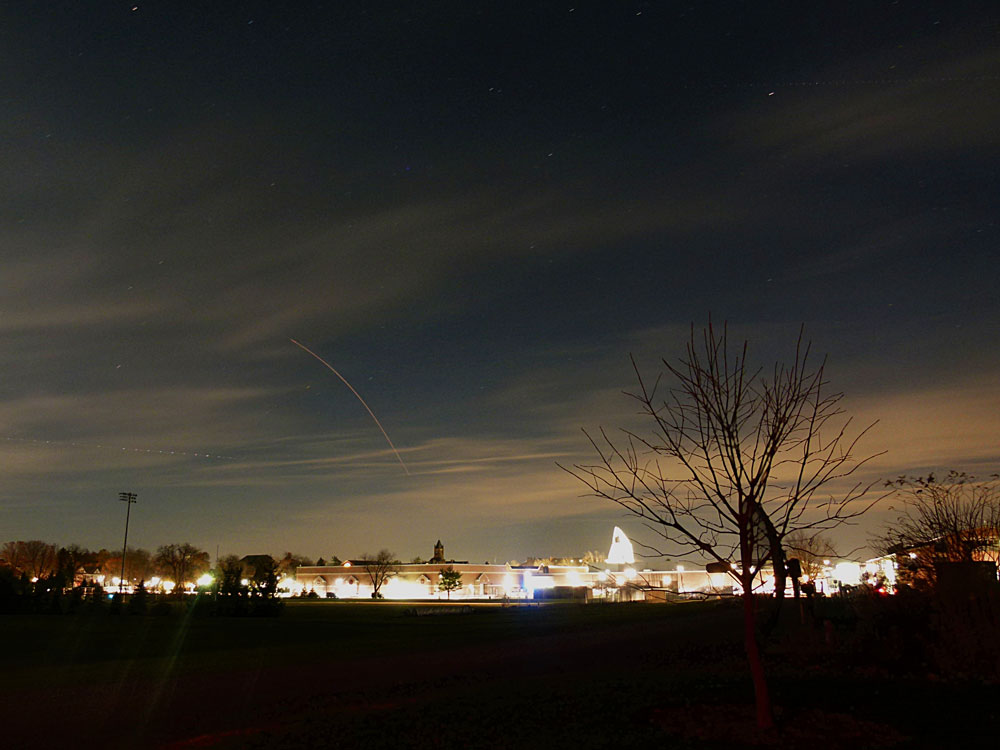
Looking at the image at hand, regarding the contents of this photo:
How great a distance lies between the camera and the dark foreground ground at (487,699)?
11.1m

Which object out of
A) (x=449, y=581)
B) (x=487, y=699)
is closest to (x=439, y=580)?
(x=449, y=581)

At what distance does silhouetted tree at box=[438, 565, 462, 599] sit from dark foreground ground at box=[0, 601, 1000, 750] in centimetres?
12736

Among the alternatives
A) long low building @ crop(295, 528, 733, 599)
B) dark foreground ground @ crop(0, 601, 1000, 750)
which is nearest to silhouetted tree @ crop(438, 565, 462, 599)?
long low building @ crop(295, 528, 733, 599)

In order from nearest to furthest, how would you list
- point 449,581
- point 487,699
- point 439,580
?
point 487,699, point 449,581, point 439,580

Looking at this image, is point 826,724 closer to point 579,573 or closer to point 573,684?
point 573,684

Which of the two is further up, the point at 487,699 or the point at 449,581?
the point at 449,581

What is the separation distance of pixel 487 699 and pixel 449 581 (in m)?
143

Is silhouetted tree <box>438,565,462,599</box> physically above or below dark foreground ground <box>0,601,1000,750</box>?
above

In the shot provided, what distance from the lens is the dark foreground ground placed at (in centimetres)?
1113

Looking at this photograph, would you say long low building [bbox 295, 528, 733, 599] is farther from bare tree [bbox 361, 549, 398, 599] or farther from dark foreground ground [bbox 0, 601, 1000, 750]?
dark foreground ground [bbox 0, 601, 1000, 750]

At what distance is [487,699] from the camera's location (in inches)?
591

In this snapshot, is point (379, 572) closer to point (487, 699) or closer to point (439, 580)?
point (439, 580)

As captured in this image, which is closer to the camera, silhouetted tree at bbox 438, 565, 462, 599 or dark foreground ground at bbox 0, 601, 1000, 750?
dark foreground ground at bbox 0, 601, 1000, 750

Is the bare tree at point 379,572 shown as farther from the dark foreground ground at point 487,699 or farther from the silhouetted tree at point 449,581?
the dark foreground ground at point 487,699
